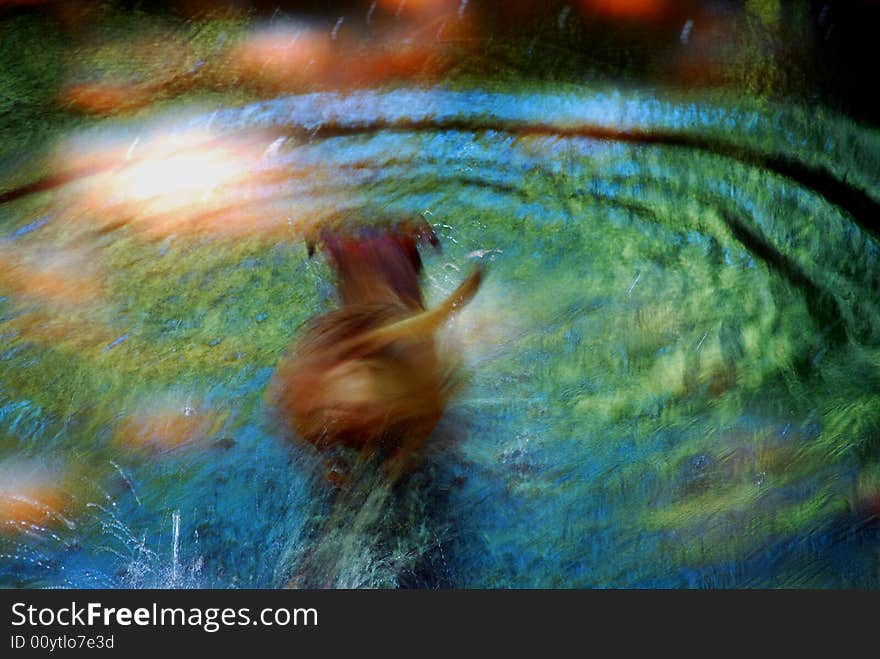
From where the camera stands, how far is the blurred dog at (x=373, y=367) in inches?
44.2

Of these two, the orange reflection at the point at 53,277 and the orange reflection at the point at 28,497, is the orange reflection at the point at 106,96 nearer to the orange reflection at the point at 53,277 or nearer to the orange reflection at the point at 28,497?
the orange reflection at the point at 53,277

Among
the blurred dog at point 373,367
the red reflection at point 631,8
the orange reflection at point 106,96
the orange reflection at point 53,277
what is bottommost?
the orange reflection at point 53,277

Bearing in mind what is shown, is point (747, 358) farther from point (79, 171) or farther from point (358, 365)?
point (79, 171)

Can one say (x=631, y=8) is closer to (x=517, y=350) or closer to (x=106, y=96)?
(x=517, y=350)

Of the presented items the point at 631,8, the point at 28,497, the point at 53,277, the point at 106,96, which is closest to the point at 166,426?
the point at 28,497

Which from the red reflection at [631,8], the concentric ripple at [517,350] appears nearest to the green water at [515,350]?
the concentric ripple at [517,350]

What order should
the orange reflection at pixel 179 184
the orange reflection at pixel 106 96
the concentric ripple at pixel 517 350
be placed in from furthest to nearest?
the orange reflection at pixel 106 96 < the orange reflection at pixel 179 184 < the concentric ripple at pixel 517 350

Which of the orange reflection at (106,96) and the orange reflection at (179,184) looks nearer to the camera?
the orange reflection at (179,184)

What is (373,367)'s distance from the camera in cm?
117

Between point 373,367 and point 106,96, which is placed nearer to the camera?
point 373,367

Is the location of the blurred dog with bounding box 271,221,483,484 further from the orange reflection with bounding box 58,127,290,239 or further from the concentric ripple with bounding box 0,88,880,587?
the orange reflection with bounding box 58,127,290,239

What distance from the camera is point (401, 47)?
162cm

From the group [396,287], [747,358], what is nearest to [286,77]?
[396,287]

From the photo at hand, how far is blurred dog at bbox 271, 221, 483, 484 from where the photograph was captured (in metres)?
1.12
